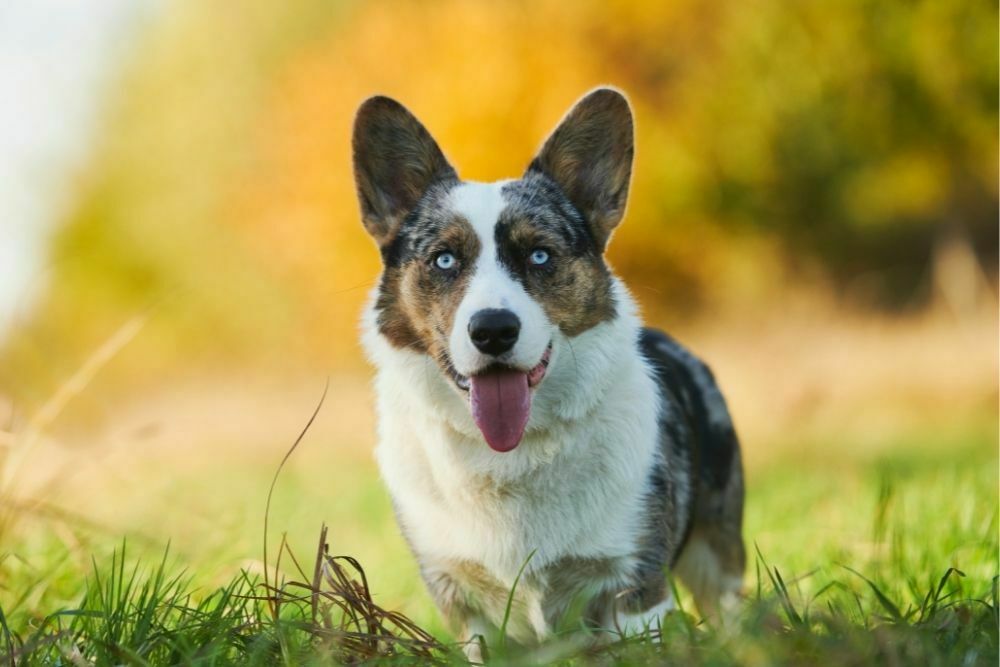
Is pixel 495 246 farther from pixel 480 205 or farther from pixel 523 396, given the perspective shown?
pixel 523 396

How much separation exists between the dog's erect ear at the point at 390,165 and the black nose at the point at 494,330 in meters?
0.92

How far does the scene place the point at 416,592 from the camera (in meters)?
4.66

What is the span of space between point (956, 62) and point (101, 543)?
1491 centimetres

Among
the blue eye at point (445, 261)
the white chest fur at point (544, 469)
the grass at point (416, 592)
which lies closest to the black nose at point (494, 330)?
the white chest fur at point (544, 469)

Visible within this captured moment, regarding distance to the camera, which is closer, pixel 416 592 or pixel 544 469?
pixel 544 469

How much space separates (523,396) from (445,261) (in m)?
0.56

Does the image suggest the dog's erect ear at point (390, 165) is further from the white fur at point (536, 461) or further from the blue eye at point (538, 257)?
the blue eye at point (538, 257)

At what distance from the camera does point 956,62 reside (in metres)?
15.5

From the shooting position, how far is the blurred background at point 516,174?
917cm

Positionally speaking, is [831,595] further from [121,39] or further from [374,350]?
[121,39]

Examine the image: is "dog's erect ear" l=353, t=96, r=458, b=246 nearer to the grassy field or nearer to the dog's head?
the dog's head

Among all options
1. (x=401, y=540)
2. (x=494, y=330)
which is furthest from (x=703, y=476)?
(x=401, y=540)

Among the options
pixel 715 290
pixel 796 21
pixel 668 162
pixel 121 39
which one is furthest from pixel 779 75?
pixel 121 39

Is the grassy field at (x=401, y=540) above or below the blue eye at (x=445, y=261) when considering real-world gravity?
below
